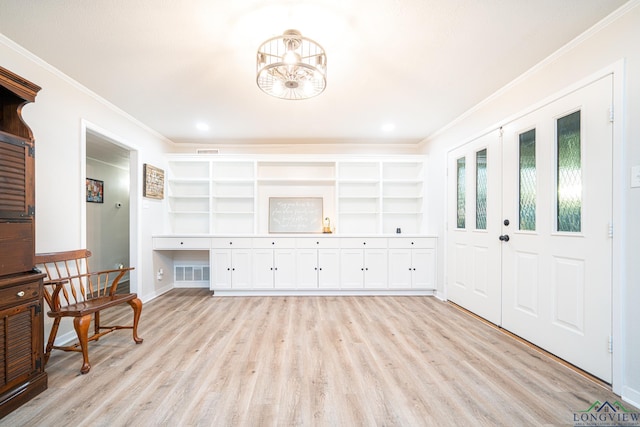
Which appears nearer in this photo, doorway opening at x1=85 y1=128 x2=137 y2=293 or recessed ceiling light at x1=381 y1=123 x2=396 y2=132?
recessed ceiling light at x1=381 y1=123 x2=396 y2=132

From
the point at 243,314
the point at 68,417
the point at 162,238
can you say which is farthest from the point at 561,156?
Result: the point at 162,238

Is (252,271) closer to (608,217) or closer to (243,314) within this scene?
(243,314)

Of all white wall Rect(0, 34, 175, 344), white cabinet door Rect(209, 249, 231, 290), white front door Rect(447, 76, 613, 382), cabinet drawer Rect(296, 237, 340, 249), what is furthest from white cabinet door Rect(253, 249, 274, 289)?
white front door Rect(447, 76, 613, 382)

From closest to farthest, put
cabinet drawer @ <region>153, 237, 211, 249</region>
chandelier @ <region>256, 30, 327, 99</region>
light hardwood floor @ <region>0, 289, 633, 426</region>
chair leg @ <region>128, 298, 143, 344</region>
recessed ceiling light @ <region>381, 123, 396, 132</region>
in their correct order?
light hardwood floor @ <region>0, 289, 633, 426</region>
chandelier @ <region>256, 30, 327, 99</region>
chair leg @ <region>128, 298, 143, 344</region>
recessed ceiling light @ <region>381, 123, 396, 132</region>
cabinet drawer @ <region>153, 237, 211, 249</region>

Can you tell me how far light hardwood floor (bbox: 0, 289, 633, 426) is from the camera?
155 centimetres

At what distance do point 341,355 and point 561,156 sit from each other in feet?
8.06

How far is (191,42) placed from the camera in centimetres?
199

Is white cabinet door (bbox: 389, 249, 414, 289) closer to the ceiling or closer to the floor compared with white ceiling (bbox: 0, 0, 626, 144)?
closer to the floor

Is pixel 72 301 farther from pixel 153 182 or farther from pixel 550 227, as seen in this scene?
pixel 550 227

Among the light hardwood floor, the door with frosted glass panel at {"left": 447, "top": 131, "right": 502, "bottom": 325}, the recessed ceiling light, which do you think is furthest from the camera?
the recessed ceiling light

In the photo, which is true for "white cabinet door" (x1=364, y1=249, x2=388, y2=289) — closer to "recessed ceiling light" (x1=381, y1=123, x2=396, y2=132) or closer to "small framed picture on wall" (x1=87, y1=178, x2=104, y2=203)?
"recessed ceiling light" (x1=381, y1=123, x2=396, y2=132)

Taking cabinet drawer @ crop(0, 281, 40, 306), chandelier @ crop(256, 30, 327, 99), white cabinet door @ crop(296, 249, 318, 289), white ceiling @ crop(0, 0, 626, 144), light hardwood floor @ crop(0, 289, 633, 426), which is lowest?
light hardwood floor @ crop(0, 289, 633, 426)

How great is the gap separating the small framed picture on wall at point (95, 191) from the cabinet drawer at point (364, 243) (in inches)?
171

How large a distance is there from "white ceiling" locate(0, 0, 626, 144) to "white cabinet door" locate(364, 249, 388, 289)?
2.07 metres
